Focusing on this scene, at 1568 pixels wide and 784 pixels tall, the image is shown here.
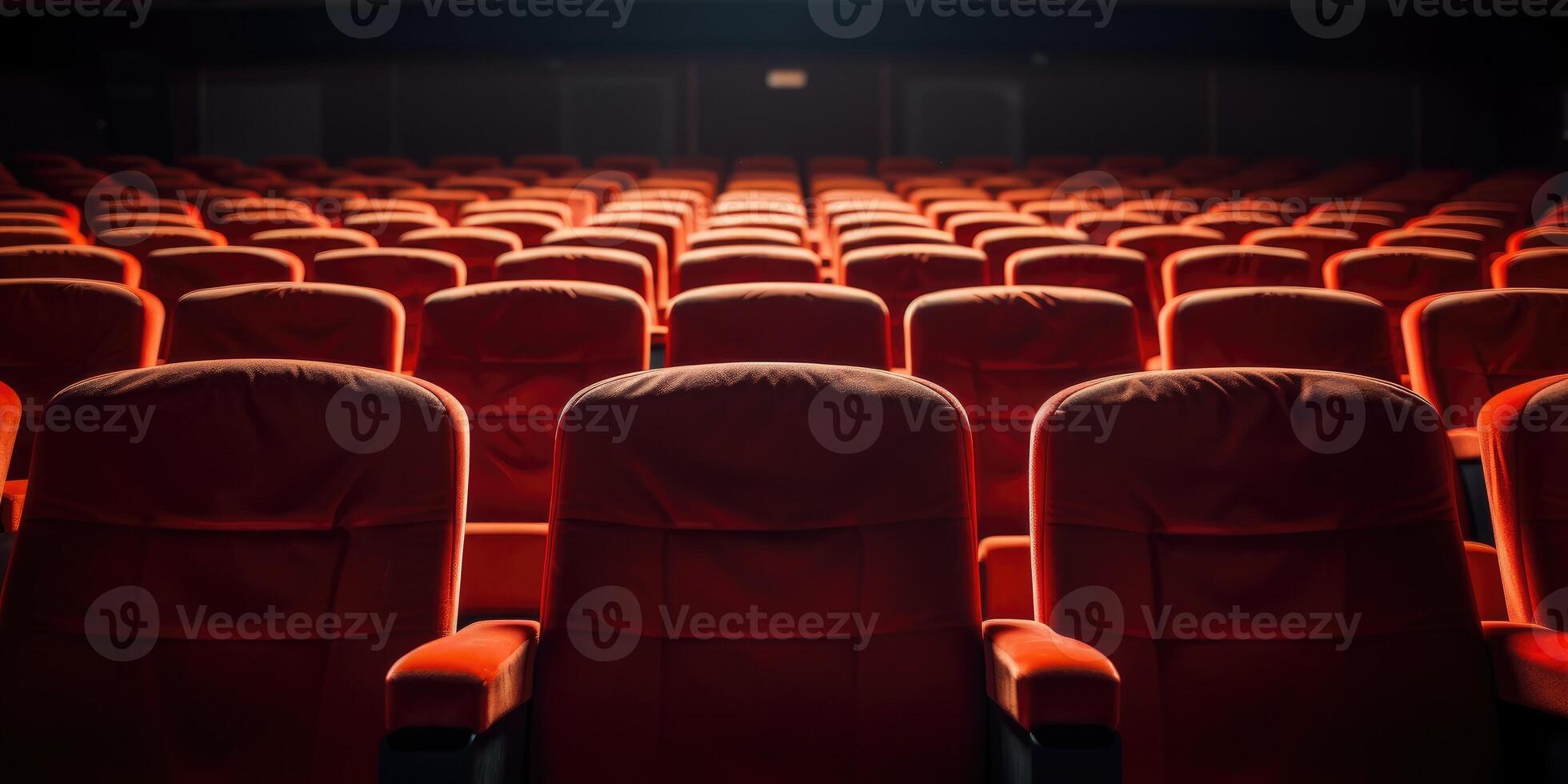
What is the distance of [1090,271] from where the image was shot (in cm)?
329

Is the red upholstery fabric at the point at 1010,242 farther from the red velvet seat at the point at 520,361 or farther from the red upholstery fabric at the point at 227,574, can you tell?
the red upholstery fabric at the point at 227,574

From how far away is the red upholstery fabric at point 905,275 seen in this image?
132 inches

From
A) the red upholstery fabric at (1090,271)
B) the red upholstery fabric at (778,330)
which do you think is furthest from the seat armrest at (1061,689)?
the red upholstery fabric at (1090,271)

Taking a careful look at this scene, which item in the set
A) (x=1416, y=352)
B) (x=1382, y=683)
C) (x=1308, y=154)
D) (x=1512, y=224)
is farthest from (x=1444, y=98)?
(x=1382, y=683)

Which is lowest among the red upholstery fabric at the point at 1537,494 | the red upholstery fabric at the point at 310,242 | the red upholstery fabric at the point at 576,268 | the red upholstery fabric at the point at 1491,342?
the red upholstery fabric at the point at 1537,494

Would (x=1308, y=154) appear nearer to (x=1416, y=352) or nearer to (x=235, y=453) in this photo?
(x=1416, y=352)

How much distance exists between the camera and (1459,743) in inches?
48.8

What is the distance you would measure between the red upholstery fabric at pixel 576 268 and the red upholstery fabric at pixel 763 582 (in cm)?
193

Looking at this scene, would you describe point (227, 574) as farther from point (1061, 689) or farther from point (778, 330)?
point (778, 330)

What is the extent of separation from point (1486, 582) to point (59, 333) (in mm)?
2854

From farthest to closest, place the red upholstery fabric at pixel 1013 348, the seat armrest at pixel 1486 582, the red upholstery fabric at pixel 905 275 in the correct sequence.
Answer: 1. the red upholstery fabric at pixel 905 275
2. the red upholstery fabric at pixel 1013 348
3. the seat armrest at pixel 1486 582

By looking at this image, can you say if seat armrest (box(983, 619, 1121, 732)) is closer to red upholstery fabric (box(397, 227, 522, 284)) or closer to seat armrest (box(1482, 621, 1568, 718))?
seat armrest (box(1482, 621, 1568, 718))

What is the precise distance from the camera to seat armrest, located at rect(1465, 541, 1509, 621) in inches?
69.4

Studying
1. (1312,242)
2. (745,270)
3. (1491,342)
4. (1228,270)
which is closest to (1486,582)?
(1491,342)
